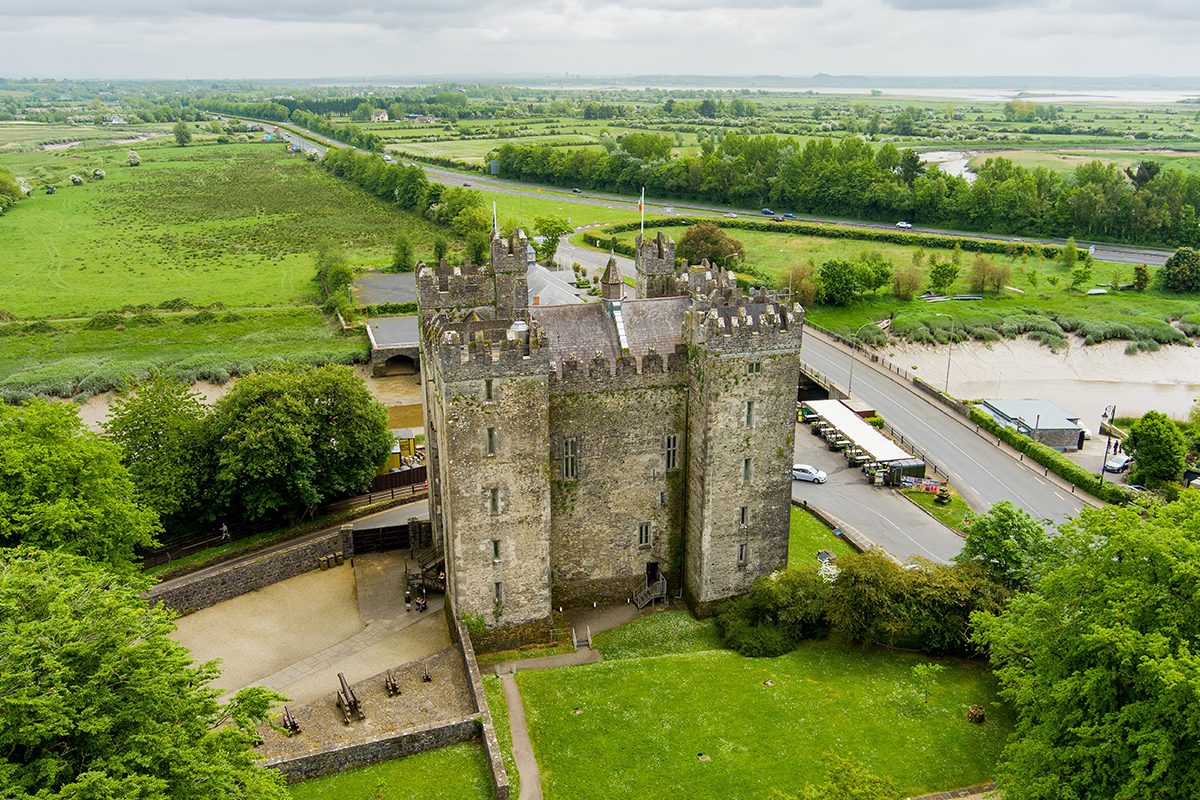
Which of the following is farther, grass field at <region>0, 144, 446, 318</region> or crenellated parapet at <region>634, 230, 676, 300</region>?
grass field at <region>0, 144, 446, 318</region>

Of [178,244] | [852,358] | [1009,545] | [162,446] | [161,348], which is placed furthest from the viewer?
[178,244]

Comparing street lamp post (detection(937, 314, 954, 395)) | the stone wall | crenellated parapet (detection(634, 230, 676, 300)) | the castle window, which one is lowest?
the stone wall

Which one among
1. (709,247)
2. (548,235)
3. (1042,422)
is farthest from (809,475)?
(548,235)

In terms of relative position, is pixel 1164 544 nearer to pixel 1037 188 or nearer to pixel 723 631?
pixel 723 631

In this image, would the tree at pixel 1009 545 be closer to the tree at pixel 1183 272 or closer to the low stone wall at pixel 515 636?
the low stone wall at pixel 515 636

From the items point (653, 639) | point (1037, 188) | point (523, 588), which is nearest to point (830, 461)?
point (653, 639)

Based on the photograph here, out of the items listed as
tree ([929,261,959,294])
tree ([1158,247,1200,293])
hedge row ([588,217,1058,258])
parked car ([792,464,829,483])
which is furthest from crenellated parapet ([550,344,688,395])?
hedge row ([588,217,1058,258])

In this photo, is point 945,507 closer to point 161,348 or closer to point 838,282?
point 838,282

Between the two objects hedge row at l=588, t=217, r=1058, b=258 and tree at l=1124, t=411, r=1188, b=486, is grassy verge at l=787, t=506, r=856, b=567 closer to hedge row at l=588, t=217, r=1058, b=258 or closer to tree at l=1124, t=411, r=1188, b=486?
tree at l=1124, t=411, r=1188, b=486
